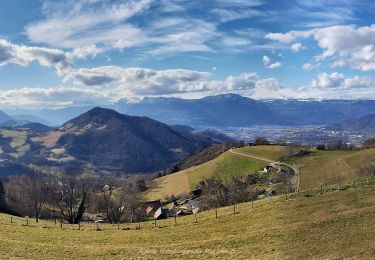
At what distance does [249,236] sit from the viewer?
46000 millimetres

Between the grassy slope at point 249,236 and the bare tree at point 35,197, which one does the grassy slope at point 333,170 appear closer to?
the bare tree at point 35,197

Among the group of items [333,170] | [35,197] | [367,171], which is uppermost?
[367,171]

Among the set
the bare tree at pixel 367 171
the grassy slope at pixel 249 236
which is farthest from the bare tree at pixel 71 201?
the bare tree at pixel 367 171

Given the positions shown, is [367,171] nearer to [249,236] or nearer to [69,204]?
[69,204]

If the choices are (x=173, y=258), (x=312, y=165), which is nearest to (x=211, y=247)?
(x=173, y=258)

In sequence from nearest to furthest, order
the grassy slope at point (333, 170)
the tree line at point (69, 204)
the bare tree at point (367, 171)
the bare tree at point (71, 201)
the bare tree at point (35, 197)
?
1. the bare tree at point (71, 201)
2. the tree line at point (69, 204)
3. the bare tree at point (35, 197)
4. the bare tree at point (367, 171)
5. the grassy slope at point (333, 170)

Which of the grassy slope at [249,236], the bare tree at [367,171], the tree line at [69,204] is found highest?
the grassy slope at [249,236]

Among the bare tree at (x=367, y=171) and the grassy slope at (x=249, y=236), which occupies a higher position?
the grassy slope at (x=249, y=236)

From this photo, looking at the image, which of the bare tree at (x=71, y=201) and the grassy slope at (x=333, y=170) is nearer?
the bare tree at (x=71, y=201)

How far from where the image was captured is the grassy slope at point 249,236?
131 ft

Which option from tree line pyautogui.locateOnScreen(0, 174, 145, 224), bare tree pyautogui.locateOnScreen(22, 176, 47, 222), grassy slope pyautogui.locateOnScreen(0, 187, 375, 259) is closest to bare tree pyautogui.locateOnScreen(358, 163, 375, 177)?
tree line pyautogui.locateOnScreen(0, 174, 145, 224)

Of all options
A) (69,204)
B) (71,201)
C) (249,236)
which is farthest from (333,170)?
(249,236)

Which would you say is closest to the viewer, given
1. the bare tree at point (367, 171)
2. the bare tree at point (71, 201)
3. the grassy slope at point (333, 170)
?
the bare tree at point (71, 201)

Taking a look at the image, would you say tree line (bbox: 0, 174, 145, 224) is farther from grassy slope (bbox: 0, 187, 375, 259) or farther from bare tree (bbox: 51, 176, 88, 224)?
grassy slope (bbox: 0, 187, 375, 259)
